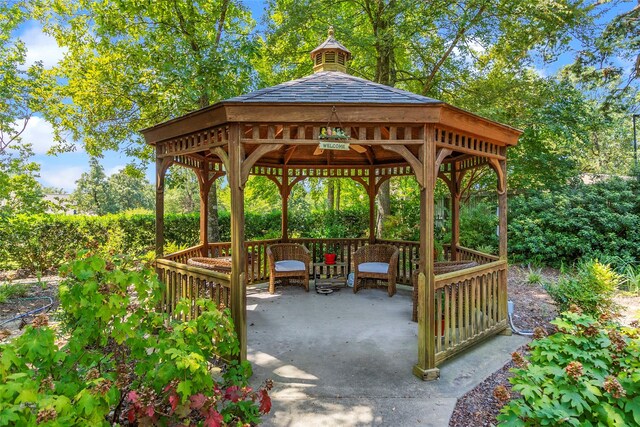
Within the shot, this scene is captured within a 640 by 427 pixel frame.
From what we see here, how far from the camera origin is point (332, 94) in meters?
3.89

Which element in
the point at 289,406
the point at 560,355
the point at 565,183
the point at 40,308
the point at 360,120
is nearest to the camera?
the point at 560,355

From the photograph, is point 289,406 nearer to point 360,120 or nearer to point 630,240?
point 360,120

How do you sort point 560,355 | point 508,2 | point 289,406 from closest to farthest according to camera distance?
point 560,355, point 289,406, point 508,2

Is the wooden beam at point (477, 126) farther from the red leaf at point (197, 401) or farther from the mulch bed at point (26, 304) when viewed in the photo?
the mulch bed at point (26, 304)

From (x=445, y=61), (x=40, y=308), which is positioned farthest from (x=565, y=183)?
(x=40, y=308)

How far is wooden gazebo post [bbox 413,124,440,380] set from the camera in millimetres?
3615

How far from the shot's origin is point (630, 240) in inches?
332

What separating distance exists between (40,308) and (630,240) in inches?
481

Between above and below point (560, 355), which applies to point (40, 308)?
below

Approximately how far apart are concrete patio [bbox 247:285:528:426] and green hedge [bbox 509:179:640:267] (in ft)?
17.6

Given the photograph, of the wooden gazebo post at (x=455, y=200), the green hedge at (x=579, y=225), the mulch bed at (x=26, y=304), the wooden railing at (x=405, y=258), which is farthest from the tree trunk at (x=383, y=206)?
the mulch bed at (x=26, y=304)

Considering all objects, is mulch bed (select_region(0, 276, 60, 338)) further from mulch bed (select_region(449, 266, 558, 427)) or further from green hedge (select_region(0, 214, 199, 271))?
mulch bed (select_region(449, 266, 558, 427))

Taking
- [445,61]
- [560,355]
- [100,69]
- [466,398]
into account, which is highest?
[445,61]

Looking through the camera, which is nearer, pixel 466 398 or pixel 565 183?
pixel 466 398
